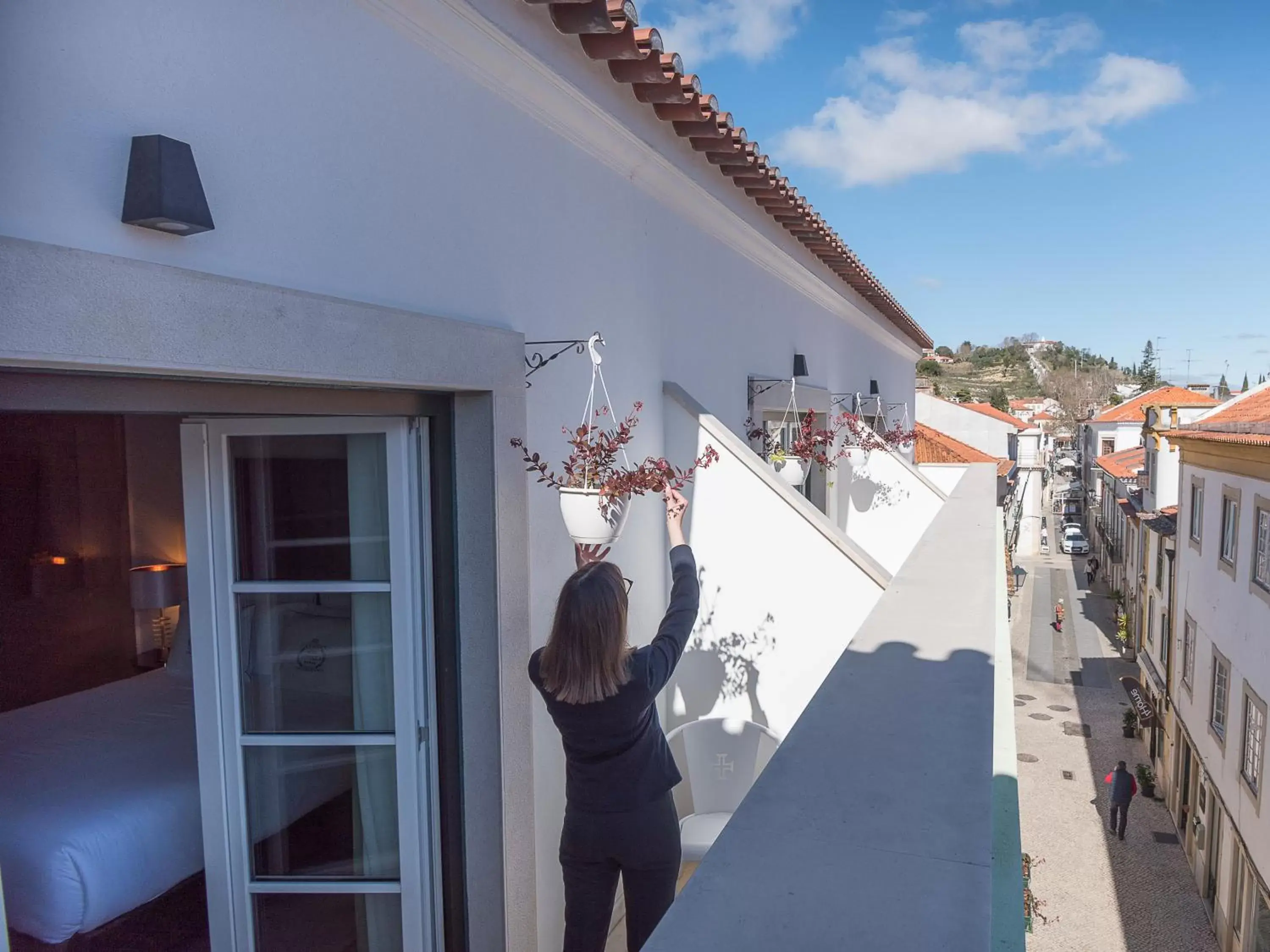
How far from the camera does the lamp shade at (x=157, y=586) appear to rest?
235 inches

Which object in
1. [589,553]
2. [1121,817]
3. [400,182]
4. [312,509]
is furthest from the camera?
[1121,817]

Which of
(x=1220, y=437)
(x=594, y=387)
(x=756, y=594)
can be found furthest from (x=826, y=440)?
(x=1220, y=437)

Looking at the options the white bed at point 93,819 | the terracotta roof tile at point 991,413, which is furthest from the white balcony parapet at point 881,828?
the terracotta roof tile at point 991,413

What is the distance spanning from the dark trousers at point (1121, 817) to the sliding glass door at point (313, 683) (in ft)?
51.5

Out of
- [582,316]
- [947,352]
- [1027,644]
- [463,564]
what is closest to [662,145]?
[582,316]

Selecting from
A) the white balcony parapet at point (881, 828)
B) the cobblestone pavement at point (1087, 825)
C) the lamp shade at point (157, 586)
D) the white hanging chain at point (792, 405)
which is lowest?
the cobblestone pavement at point (1087, 825)

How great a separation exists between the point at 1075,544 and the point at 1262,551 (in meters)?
33.1

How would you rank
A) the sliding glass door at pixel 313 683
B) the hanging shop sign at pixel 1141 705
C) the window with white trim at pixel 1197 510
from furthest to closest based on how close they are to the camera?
the hanging shop sign at pixel 1141 705 → the window with white trim at pixel 1197 510 → the sliding glass door at pixel 313 683

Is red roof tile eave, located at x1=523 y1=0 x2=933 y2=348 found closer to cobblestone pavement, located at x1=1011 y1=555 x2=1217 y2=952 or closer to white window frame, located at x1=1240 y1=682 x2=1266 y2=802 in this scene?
cobblestone pavement, located at x1=1011 y1=555 x2=1217 y2=952

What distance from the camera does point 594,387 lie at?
3.95 meters

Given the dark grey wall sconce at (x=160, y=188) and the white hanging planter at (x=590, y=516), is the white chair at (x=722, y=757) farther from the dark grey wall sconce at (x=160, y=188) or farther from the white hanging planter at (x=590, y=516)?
the dark grey wall sconce at (x=160, y=188)

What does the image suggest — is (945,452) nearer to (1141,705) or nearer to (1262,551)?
(1141,705)

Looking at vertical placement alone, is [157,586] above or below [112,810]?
above

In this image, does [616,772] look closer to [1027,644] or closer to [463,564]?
[463,564]
